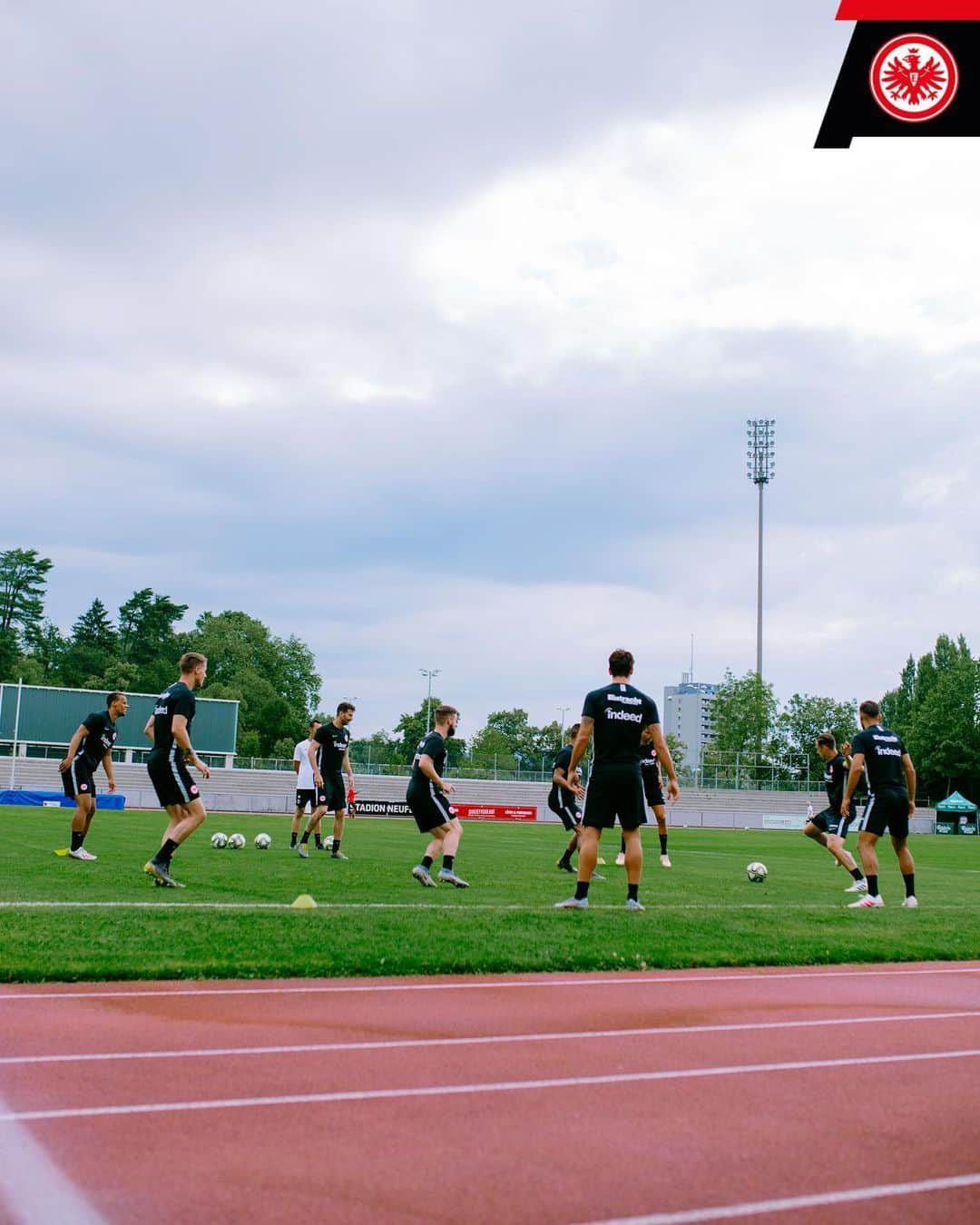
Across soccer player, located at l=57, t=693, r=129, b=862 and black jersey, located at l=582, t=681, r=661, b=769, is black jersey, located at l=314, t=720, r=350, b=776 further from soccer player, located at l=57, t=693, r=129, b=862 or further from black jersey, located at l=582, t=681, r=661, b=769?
black jersey, located at l=582, t=681, r=661, b=769

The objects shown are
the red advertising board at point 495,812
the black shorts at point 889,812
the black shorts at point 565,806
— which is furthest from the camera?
the red advertising board at point 495,812

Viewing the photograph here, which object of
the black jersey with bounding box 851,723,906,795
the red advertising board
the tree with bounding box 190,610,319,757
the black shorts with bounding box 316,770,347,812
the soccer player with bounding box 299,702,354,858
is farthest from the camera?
the tree with bounding box 190,610,319,757

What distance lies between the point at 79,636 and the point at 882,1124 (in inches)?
4854

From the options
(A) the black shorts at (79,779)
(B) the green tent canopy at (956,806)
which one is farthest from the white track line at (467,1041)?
(B) the green tent canopy at (956,806)

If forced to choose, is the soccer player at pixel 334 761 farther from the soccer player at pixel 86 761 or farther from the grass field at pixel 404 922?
the soccer player at pixel 86 761

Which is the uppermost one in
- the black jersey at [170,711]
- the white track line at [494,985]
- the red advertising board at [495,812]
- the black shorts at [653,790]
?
the black jersey at [170,711]

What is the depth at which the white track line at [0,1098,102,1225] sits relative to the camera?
2906 mm

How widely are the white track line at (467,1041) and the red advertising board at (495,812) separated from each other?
166 ft

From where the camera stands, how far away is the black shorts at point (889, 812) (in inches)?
459

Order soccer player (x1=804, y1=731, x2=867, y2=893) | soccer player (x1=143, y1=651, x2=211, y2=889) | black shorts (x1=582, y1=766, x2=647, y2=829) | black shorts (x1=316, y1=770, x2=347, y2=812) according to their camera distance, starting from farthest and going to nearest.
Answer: black shorts (x1=316, y1=770, x2=347, y2=812)
soccer player (x1=804, y1=731, x2=867, y2=893)
soccer player (x1=143, y1=651, x2=211, y2=889)
black shorts (x1=582, y1=766, x2=647, y2=829)

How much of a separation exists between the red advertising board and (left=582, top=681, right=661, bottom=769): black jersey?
4689 centimetres

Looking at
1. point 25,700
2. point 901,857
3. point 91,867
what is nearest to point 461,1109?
point 901,857

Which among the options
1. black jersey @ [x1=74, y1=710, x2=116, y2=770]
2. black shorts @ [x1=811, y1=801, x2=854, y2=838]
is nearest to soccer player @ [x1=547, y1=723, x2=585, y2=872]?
black shorts @ [x1=811, y1=801, x2=854, y2=838]

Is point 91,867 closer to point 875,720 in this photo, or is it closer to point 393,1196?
point 875,720
